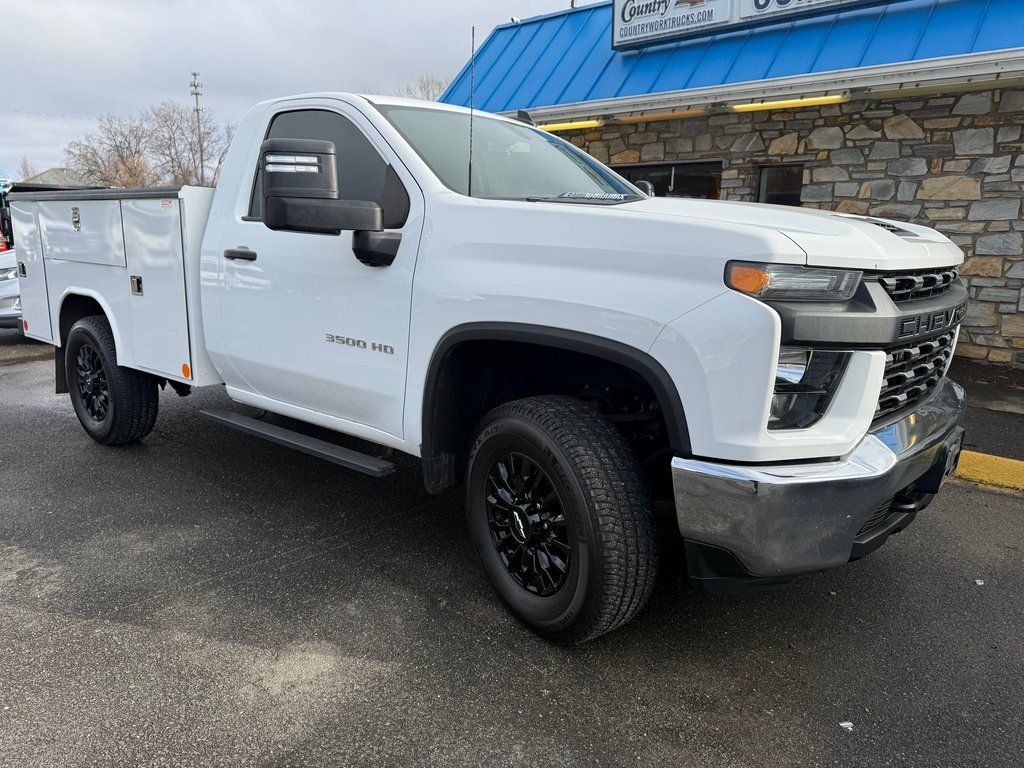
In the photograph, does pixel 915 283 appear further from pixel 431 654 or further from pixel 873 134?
pixel 873 134

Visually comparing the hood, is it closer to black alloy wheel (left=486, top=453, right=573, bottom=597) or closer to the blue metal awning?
black alloy wheel (left=486, top=453, right=573, bottom=597)

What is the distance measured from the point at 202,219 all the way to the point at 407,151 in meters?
1.51

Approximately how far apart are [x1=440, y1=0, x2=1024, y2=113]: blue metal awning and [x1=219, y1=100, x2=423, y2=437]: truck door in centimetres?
563

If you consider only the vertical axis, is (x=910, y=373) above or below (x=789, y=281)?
below

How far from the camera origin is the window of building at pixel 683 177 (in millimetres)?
9052

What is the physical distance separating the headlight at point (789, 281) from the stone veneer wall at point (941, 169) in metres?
6.26

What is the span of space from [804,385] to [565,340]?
751 millimetres

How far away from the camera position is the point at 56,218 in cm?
503

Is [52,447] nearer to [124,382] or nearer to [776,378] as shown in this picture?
[124,382]

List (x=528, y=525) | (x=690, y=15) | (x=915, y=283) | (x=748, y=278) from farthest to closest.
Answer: (x=690, y=15) → (x=528, y=525) → (x=915, y=283) → (x=748, y=278)

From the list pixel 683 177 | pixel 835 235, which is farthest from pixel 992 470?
pixel 683 177

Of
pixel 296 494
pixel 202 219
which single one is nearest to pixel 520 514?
pixel 296 494

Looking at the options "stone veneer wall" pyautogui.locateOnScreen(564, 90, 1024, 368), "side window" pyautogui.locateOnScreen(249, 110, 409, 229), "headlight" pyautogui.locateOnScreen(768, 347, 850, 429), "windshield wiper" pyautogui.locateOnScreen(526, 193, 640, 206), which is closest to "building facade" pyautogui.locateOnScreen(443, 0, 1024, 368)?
"stone veneer wall" pyautogui.locateOnScreen(564, 90, 1024, 368)

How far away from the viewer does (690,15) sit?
8.72 metres
